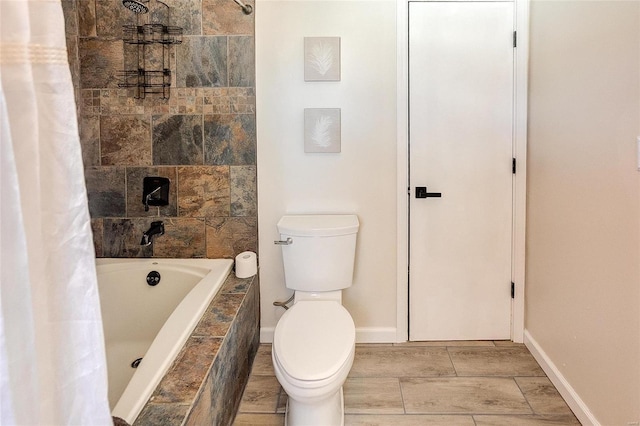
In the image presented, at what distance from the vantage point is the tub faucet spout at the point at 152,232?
7.10 feet

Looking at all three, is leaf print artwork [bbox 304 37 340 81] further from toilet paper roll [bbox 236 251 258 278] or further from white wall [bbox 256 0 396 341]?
toilet paper roll [bbox 236 251 258 278]

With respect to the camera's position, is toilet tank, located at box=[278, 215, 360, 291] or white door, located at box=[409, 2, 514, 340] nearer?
toilet tank, located at box=[278, 215, 360, 291]

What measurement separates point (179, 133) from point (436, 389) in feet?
6.19

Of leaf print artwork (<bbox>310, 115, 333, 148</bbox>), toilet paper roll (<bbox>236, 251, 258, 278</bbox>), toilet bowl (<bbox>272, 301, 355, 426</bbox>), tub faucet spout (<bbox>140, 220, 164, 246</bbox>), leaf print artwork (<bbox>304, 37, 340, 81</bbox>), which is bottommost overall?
toilet bowl (<bbox>272, 301, 355, 426</bbox>)

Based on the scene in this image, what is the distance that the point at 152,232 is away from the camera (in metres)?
2.23

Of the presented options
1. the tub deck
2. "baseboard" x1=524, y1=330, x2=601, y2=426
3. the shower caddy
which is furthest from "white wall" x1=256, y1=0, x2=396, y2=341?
"baseboard" x1=524, y1=330, x2=601, y2=426

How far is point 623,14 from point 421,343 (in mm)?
1839

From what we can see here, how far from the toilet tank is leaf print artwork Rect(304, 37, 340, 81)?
0.82 m

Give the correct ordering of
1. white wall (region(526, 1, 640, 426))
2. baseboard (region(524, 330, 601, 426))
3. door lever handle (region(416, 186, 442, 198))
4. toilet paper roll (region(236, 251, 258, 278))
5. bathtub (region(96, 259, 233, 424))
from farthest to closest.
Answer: door lever handle (region(416, 186, 442, 198)), toilet paper roll (region(236, 251, 258, 278)), bathtub (region(96, 259, 233, 424)), baseboard (region(524, 330, 601, 426)), white wall (region(526, 1, 640, 426))

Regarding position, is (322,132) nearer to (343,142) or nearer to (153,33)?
(343,142)

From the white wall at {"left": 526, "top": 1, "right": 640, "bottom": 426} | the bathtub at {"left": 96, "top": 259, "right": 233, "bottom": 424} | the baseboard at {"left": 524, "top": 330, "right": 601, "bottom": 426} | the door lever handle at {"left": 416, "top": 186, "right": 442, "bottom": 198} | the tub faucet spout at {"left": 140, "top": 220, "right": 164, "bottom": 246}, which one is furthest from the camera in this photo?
the door lever handle at {"left": 416, "top": 186, "right": 442, "bottom": 198}

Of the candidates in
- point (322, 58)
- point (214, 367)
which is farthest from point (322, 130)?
point (214, 367)

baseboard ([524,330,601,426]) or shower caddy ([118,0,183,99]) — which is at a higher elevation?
shower caddy ([118,0,183,99])

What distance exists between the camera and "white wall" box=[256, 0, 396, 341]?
2.37 metres
